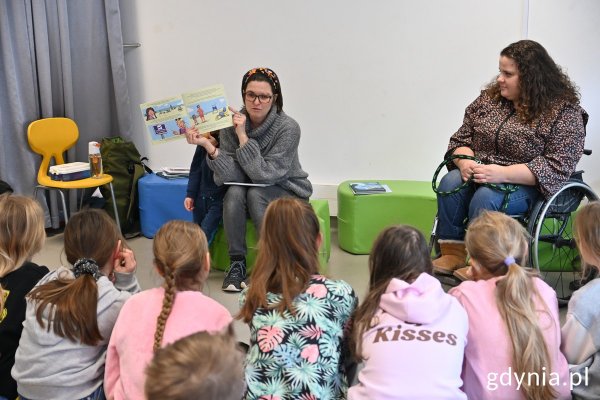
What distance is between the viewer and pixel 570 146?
2.67 metres

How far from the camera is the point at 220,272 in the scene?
332 centimetres

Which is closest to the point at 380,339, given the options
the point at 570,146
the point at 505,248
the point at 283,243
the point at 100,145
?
the point at 283,243

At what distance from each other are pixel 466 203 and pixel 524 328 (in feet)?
4.02

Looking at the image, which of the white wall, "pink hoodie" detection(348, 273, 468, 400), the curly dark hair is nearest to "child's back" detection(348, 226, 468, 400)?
"pink hoodie" detection(348, 273, 468, 400)

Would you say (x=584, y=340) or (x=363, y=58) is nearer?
(x=584, y=340)

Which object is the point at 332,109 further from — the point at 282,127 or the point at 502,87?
the point at 502,87

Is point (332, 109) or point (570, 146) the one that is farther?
point (332, 109)

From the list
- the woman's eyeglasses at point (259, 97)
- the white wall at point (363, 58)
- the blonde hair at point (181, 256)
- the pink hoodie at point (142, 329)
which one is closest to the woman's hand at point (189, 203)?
the woman's eyeglasses at point (259, 97)

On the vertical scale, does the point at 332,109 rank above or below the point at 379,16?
below

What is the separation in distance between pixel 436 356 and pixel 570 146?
1558 mm

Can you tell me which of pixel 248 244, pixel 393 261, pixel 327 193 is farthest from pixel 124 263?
pixel 327 193

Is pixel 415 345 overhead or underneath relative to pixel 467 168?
underneath

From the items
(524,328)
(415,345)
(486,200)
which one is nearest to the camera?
(415,345)

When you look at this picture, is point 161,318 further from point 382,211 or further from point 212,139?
point 382,211
